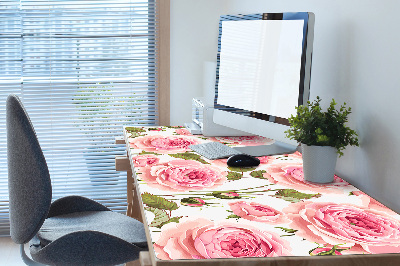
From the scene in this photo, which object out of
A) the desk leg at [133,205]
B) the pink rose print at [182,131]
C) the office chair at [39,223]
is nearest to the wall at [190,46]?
the pink rose print at [182,131]

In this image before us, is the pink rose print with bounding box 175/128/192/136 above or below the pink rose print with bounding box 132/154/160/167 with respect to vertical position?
below

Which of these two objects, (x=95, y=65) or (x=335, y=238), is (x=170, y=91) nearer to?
(x=95, y=65)

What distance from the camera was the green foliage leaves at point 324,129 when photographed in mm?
1600

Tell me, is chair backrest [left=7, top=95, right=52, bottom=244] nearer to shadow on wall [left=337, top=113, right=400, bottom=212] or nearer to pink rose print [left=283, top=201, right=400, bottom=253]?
pink rose print [left=283, top=201, right=400, bottom=253]

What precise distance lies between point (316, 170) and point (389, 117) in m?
0.26

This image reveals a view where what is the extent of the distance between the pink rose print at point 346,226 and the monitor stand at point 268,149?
61cm

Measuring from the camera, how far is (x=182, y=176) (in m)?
1.68

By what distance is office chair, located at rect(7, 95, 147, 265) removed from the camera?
5.41ft

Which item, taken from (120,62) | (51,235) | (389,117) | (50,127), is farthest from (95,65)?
(389,117)

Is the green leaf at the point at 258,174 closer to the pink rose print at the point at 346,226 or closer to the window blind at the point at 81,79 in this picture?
the pink rose print at the point at 346,226

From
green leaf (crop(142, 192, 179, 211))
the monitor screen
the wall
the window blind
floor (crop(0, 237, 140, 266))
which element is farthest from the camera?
the wall

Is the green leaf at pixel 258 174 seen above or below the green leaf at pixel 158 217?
below

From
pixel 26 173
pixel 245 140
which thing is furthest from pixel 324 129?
pixel 26 173

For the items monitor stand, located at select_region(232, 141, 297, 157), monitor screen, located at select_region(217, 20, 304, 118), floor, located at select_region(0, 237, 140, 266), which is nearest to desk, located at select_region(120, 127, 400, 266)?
monitor stand, located at select_region(232, 141, 297, 157)
